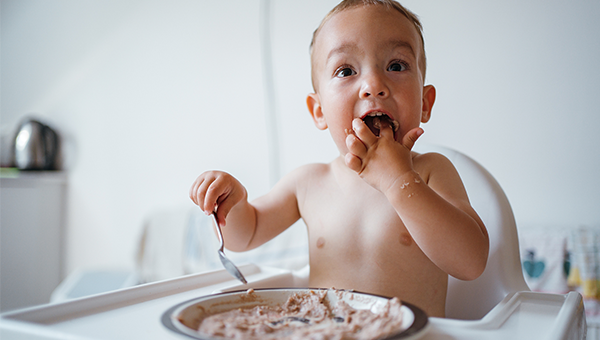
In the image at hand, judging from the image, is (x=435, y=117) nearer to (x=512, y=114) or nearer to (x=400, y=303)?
(x=512, y=114)

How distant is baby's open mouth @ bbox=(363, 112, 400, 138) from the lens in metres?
0.65

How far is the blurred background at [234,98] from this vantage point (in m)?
1.47

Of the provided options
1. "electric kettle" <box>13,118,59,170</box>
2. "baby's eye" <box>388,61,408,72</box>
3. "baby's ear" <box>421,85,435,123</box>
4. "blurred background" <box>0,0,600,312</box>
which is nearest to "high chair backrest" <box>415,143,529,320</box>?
"baby's ear" <box>421,85,435,123</box>

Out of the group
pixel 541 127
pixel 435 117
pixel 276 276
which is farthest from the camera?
pixel 435 117

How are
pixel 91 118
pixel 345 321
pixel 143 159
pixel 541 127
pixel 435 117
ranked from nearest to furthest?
pixel 345 321 < pixel 541 127 < pixel 435 117 < pixel 143 159 < pixel 91 118

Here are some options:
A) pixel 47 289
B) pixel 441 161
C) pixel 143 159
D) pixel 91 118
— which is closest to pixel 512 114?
pixel 441 161

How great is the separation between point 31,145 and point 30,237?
1.64 ft

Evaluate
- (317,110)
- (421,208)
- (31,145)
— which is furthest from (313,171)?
(31,145)

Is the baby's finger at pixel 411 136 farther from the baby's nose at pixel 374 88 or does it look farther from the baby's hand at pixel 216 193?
the baby's hand at pixel 216 193

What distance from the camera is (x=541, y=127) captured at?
1487 mm

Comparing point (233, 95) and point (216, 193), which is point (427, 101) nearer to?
point (216, 193)

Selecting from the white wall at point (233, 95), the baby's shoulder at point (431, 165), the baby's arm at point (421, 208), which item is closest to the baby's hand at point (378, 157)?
the baby's arm at point (421, 208)

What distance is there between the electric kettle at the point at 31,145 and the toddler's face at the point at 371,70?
7.58 ft

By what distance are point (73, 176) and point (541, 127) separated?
2443mm
